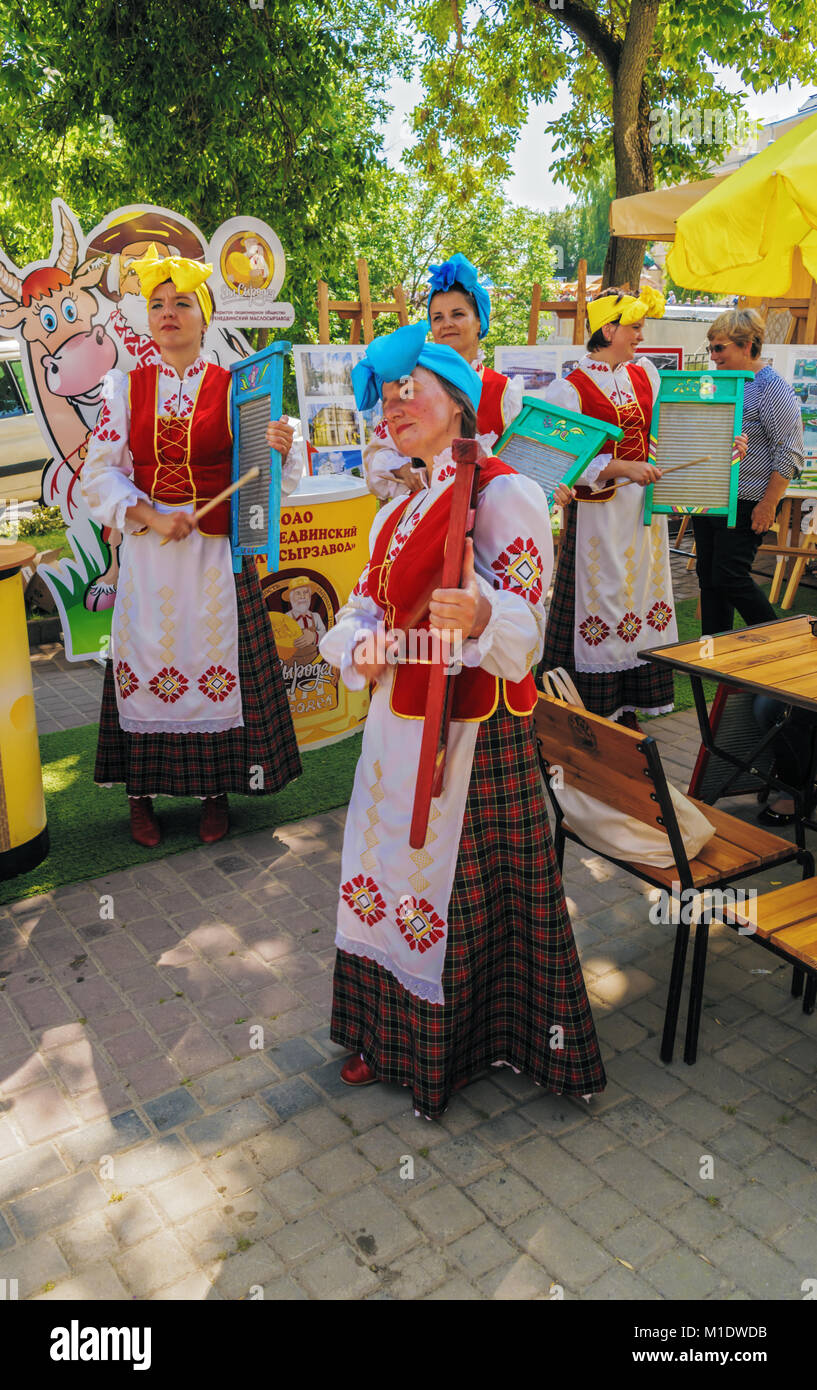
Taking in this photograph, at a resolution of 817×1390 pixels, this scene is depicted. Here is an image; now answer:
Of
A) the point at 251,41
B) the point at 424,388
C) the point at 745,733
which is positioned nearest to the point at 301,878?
the point at 745,733

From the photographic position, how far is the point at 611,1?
961 cm

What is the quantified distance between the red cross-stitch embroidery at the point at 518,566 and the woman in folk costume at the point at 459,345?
1185mm

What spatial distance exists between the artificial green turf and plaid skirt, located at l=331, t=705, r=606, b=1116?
5.29 ft

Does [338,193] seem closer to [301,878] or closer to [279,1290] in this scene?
[301,878]

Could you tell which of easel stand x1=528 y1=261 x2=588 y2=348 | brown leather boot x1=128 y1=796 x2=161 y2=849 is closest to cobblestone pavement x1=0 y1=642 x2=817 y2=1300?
brown leather boot x1=128 y1=796 x2=161 y2=849

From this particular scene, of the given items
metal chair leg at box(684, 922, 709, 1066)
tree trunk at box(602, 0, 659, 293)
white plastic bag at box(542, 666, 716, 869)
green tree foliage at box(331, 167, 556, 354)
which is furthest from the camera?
green tree foliage at box(331, 167, 556, 354)

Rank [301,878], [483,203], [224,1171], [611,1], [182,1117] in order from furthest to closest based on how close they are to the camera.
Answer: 1. [483,203]
2. [611,1]
3. [301,878]
4. [182,1117]
5. [224,1171]

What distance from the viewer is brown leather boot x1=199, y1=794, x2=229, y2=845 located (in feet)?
13.9

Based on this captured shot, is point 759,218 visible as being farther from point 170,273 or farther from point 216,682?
point 216,682

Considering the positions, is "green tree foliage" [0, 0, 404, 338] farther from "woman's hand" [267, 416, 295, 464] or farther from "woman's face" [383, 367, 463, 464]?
"woman's face" [383, 367, 463, 464]

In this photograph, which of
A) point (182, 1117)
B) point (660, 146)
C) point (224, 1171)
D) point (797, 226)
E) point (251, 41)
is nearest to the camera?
point (224, 1171)

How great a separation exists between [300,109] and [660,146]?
374 centimetres

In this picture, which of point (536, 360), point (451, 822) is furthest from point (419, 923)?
point (536, 360)

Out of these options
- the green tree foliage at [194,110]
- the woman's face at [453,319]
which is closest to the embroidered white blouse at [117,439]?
the woman's face at [453,319]
